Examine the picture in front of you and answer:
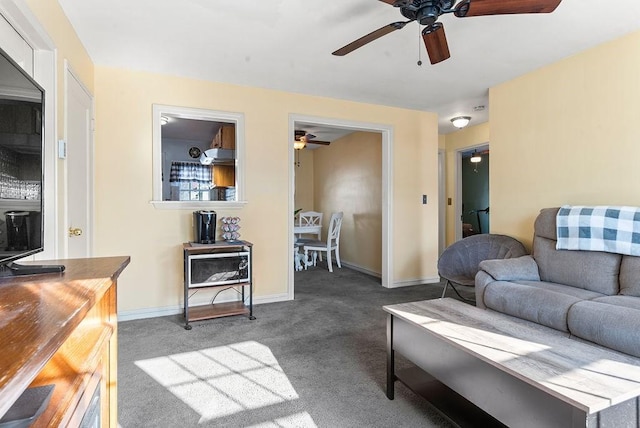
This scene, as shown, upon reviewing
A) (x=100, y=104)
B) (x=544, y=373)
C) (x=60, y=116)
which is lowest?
(x=544, y=373)

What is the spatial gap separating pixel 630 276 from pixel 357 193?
12.7ft

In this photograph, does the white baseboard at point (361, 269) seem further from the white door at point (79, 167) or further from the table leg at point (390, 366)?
the white door at point (79, 167)

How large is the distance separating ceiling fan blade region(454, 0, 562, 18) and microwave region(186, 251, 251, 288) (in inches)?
99.7

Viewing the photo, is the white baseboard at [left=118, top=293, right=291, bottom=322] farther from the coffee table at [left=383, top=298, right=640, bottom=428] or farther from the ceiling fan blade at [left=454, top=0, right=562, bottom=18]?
the ceiling fan blade at [left=454, top=0, right=562, bottom=18]

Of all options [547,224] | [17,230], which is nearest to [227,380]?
[17,230]

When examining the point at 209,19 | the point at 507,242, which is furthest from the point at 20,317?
the point at 507,242

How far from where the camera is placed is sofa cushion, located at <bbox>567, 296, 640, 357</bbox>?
1702 mm

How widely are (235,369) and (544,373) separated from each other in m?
1.74

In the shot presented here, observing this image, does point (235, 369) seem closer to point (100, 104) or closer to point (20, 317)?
point (20, 317)

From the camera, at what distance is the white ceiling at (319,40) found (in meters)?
2.26

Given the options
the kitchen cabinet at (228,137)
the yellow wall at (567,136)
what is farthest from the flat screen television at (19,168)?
the yellow wall at (567,136)

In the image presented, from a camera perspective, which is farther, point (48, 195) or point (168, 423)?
point (48, 195)

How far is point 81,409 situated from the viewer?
0.84 meters

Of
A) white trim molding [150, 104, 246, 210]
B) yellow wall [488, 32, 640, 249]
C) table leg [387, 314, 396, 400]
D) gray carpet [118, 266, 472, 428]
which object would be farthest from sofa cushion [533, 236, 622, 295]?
white trim molding [150, 104, 246, 210]
